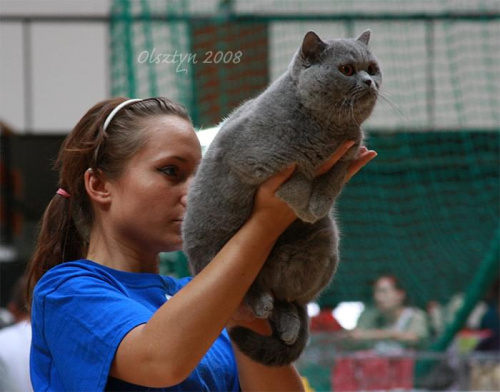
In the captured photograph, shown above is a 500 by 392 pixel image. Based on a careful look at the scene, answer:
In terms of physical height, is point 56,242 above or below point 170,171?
below

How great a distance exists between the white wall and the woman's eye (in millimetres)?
3827

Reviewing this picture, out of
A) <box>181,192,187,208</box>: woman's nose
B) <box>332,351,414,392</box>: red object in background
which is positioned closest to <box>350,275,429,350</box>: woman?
<box>332,351,414,392</box>: red object in background

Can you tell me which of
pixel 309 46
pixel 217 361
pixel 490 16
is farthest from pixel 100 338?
pixel 490 16

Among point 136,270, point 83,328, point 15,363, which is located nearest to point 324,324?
point 15,363

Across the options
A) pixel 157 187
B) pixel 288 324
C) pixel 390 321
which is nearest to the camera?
pixel 288 324

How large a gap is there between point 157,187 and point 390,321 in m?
2.88

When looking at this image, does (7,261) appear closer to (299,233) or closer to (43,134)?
(43,134)

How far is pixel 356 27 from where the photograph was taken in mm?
3600

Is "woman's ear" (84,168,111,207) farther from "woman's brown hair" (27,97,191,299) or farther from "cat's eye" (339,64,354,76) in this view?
"cat's eye" (339,64,354,76)

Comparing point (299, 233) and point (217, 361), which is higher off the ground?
point (299, 233)

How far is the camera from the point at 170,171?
143 cm

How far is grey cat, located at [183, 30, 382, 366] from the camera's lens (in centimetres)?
120

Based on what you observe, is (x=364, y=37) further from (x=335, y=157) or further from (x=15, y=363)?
(x=15, y=363)

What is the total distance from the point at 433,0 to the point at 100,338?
303cm
